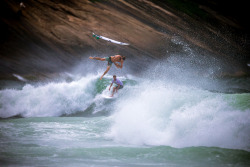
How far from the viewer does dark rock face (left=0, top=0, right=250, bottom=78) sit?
1162cm

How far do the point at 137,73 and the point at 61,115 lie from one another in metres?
4.34

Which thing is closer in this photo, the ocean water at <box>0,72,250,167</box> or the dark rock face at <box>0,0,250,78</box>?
the ocean water at <box>0,72,250,167</box>

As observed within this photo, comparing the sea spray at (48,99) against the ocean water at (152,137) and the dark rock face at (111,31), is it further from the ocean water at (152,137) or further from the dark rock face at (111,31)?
the ocean water at (152,137)

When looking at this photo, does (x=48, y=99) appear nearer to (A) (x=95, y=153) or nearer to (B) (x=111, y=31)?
(B) (x=111, y=31)

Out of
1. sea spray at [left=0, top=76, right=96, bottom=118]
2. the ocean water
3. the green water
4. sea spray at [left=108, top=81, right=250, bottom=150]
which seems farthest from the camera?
sea spray at [left=0, top=76, right=96, bottom=118]

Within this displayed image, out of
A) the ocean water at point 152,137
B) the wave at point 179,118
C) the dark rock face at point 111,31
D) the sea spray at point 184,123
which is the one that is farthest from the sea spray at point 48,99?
the sea spray at point 184,123

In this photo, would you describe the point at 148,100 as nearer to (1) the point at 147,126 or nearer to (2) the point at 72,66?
(1) the point at 147,126

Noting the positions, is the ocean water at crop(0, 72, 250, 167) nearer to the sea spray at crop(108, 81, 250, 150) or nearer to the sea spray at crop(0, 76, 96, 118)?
the sea spray at crop(108, 81, 250, 150)

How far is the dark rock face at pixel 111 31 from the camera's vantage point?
38.1 feet

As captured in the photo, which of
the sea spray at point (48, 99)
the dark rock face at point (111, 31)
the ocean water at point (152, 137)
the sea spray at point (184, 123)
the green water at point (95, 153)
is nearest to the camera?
the green water at point (95, 153)

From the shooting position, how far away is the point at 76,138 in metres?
5.89

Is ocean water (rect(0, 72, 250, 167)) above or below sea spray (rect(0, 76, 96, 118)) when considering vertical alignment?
below

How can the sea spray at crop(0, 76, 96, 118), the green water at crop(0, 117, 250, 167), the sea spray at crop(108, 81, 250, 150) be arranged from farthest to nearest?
the sea spray at crop(0, 76, 96, 118)
the sea spray at crop(108, 81, 250, 150)
the green water at crop(0, 117, 250, 167)

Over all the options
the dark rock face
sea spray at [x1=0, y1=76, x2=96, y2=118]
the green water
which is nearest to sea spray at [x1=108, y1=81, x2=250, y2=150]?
the green water
